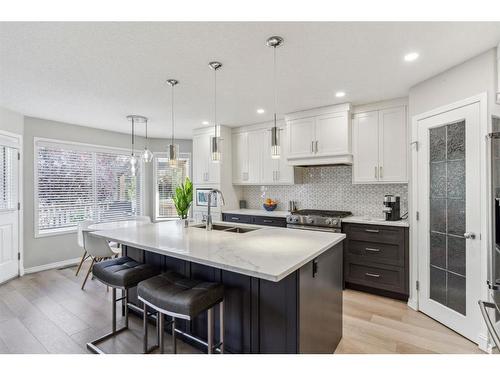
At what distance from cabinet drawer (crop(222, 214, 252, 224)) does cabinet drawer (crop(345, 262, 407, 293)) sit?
5.62 feet

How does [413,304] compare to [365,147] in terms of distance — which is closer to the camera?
[413,304]

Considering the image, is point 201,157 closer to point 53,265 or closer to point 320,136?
point 320,136

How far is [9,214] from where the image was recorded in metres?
3.80

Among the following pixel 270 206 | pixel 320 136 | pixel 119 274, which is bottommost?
pixel 119 274

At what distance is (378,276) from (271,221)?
5.41ft

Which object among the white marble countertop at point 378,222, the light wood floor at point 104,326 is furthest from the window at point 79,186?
the white marble countertop at point 378,222

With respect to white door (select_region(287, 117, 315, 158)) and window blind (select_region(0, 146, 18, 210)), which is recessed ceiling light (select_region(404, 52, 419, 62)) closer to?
white door (select_region(287, 117, 315, 158))

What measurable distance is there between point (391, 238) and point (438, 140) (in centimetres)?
121

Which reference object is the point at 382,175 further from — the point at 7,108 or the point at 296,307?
the point at 7,108

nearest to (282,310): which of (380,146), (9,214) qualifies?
(380,146)

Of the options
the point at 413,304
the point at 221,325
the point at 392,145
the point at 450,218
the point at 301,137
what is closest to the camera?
the point at 221,325

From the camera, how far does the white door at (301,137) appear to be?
389cm

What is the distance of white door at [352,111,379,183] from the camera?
3514 millimetres
